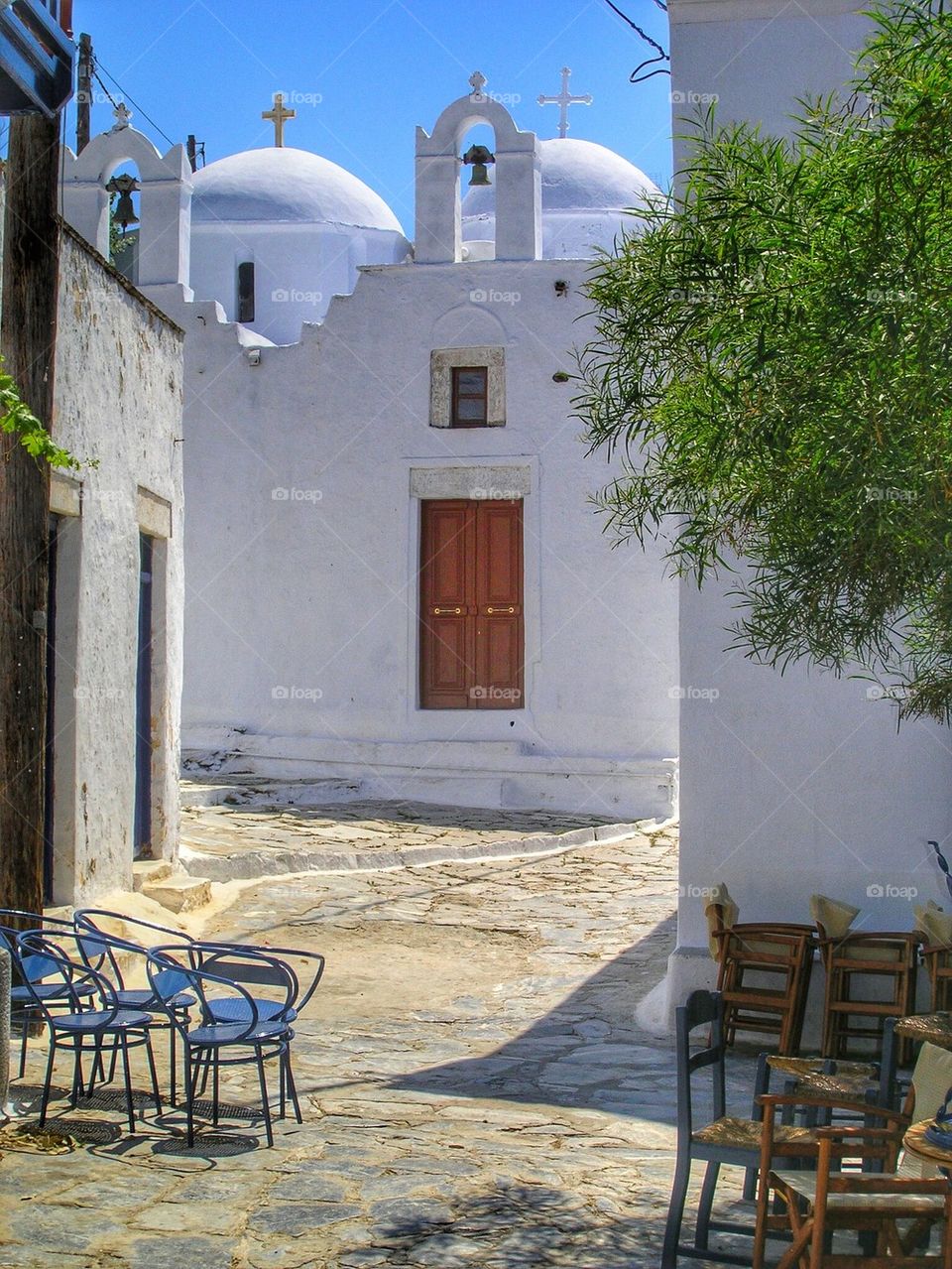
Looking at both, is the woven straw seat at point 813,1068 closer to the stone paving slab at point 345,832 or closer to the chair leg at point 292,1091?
the chair leg at point 292,1091

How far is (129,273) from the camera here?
21.5 m

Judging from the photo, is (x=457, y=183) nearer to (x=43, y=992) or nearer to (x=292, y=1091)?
(x=43, y=992)

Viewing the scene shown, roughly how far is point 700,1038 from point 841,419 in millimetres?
4501

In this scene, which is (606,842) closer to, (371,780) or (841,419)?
(371,780)

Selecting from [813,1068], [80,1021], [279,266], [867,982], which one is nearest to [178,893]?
[80,1021]

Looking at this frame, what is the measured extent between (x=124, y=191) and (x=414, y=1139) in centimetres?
1458

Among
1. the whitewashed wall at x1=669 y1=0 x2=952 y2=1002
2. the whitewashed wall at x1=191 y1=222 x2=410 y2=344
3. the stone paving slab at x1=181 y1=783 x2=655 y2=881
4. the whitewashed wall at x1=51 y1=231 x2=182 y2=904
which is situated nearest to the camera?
the whitewashed wall at x1=669 y1=0 x2=952 y2=1002

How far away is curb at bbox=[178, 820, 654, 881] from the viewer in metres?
10.6

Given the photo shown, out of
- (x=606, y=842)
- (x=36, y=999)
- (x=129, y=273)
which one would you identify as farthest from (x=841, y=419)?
(x=129, y=273)

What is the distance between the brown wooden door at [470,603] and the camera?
15805mm

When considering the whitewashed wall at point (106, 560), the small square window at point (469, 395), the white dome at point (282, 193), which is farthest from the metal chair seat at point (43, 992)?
the white dome at point (282, 193)

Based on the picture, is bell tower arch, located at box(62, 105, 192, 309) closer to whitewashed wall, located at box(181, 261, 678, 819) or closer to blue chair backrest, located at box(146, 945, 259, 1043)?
whitewashed wall, located at box(181, 261, 678, 819)

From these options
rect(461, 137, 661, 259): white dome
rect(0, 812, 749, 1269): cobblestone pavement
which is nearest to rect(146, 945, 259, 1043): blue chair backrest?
rect(0, 812, 749, 1269): cobblestone pavement

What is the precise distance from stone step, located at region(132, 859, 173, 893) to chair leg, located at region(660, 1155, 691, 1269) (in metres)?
5.73
